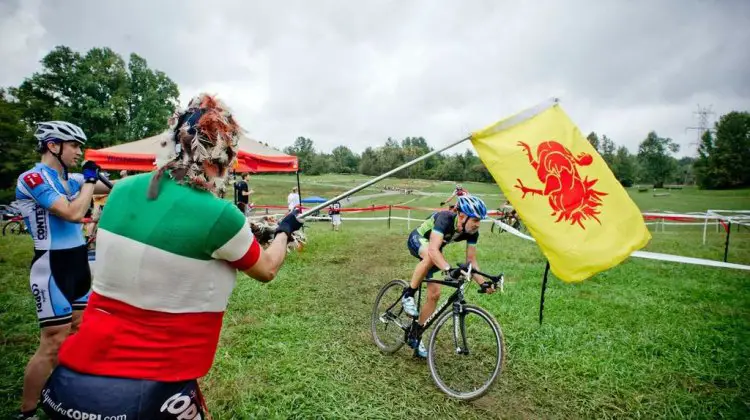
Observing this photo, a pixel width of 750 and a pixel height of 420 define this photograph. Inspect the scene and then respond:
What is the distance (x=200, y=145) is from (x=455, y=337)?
3.54 m

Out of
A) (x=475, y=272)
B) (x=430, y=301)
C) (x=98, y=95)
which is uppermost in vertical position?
(x=98, y=95)

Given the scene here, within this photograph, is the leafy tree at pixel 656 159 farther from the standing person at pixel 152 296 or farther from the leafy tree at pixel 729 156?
Result: the standing person at pixel 152 296

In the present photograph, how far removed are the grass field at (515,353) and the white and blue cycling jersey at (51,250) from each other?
1.38 metres

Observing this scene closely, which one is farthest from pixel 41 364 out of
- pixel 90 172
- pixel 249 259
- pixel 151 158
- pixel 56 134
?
pixel 151 158

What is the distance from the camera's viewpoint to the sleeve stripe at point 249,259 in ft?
5.70

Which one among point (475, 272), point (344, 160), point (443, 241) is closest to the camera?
point (475, 272)

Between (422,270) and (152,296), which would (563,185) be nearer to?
(422,270)

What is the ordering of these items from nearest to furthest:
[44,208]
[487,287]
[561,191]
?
[44,208], [561,191], [487,287]

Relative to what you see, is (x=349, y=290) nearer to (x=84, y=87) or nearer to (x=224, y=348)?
(x=224, y=348)

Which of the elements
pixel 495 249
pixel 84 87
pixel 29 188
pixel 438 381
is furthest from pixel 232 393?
pixel 84 87

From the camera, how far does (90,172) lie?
132 inches

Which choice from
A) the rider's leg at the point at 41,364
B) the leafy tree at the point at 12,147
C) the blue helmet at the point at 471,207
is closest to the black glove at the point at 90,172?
the rider's leg at the point at 41,364

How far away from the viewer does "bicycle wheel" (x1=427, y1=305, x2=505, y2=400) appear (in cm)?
385

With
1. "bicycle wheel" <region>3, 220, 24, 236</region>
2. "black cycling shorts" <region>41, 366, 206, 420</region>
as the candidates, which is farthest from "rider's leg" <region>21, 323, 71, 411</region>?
"bicycle wheel" <region>3, 220, 24, 236</region>
